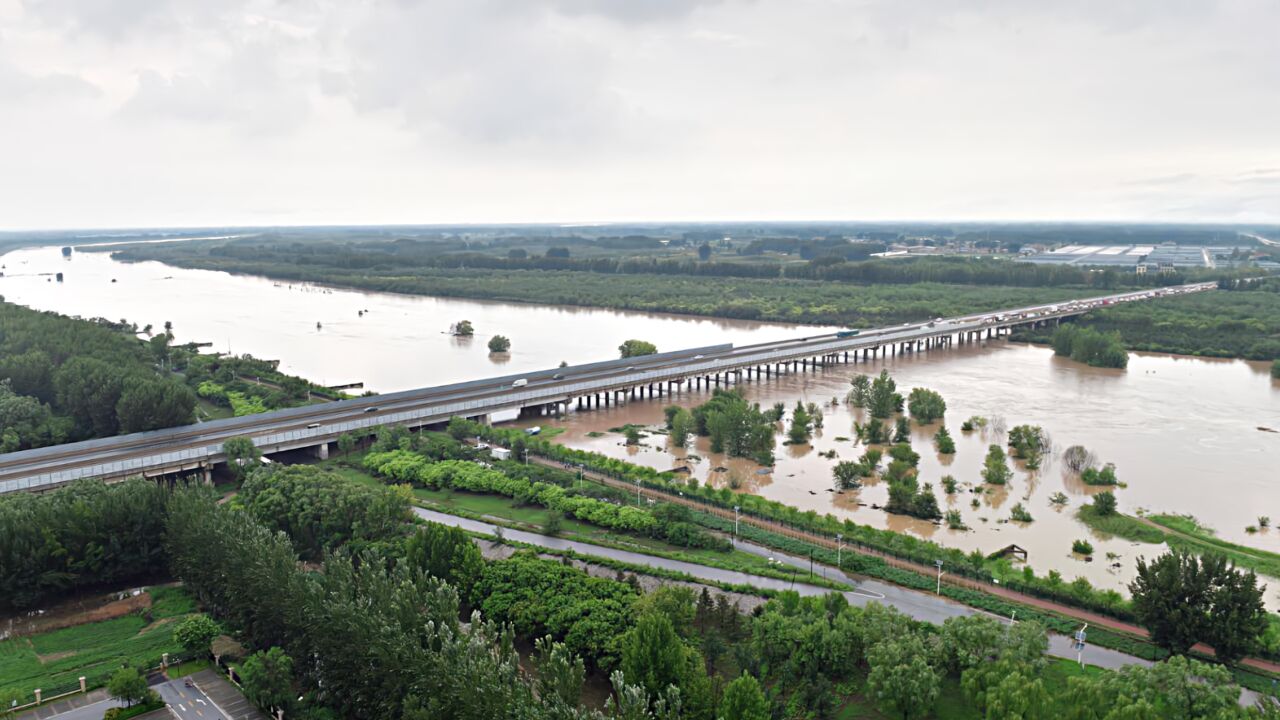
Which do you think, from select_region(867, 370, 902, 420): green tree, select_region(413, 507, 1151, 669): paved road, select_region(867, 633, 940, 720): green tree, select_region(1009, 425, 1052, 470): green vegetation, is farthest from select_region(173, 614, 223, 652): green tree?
select_region(867, 370, 902, 420): green tree

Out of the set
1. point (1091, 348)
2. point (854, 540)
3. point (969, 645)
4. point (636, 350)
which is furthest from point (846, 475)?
point (1091, 348)

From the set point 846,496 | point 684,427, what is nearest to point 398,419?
point 684,427

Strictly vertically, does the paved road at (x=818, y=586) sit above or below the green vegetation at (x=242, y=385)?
below

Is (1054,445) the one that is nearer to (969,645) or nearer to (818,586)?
(818,586)

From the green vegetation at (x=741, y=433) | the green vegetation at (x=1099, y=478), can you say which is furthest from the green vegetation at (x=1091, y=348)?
the green vegetation at (x=741, y=433)

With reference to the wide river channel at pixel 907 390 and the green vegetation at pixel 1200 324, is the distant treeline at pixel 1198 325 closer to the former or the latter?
the green vegetation at pixel 1200 324
